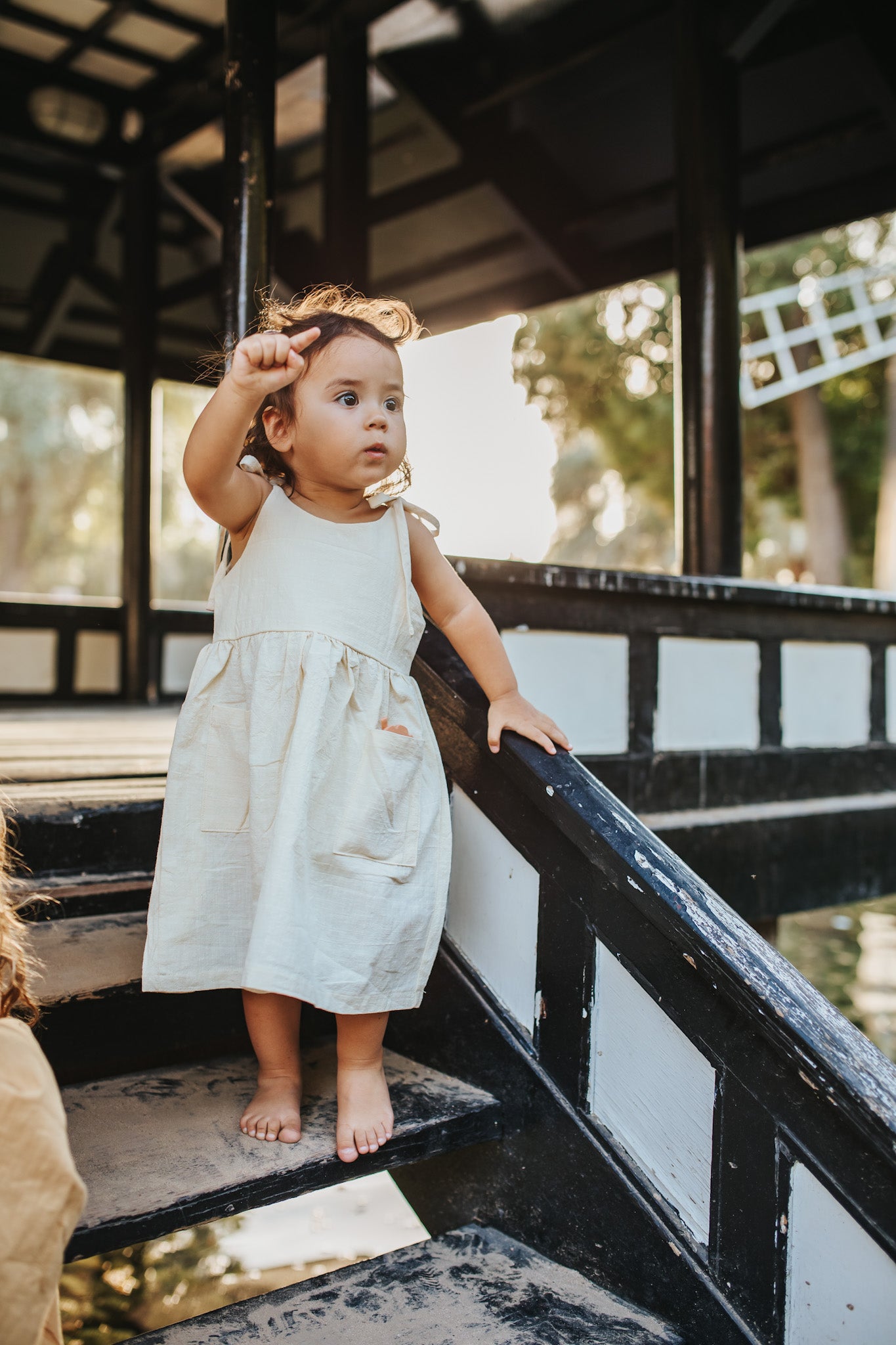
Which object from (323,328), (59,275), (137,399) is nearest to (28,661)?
(137,399)

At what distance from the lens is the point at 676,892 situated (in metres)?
1.37

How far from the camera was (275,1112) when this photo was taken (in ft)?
4.74

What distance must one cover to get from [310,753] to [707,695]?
1.77 m

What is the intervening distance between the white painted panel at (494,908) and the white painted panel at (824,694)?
171 centimetres

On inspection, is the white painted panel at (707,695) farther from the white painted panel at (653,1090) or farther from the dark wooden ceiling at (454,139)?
the dark wooden ceiling at (454,139)

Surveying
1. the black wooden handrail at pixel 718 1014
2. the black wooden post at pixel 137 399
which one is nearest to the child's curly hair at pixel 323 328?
the black wooden handrail at pixel 718 1014

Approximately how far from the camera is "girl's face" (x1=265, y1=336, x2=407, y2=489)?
1449 millimetres

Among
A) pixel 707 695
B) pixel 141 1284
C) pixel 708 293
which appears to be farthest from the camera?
pixel 708 293

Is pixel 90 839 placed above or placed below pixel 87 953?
above

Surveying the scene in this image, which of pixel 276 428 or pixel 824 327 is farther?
pixel 824 327

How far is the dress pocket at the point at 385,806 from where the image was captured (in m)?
1.44

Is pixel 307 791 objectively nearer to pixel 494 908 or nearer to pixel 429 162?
pixel 494 908

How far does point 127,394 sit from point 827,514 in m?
10.2

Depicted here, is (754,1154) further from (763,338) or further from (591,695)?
(763,338)
